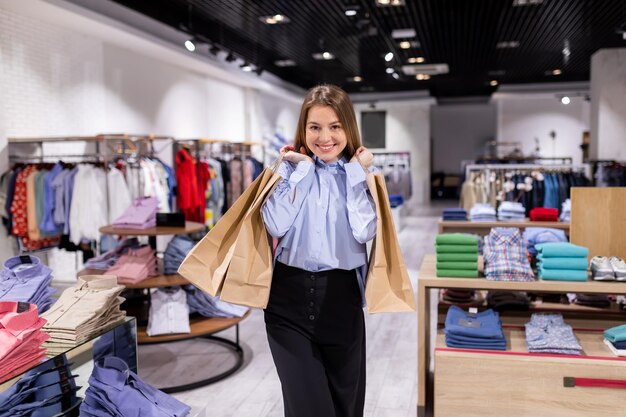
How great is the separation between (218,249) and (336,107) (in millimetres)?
679

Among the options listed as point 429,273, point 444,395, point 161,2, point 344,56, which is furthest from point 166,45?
point 444,395

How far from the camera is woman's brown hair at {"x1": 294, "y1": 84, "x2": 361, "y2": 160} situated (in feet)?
6.88

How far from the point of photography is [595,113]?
10.0 m

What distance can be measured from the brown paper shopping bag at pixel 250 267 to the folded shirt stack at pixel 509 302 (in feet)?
6.62

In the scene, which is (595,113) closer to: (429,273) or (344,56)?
(344,56)

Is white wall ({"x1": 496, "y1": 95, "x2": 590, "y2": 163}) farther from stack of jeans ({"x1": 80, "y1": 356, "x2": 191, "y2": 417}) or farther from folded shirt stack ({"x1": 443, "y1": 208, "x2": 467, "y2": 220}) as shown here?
stack of jeans ({"x1": 80, "y1": 356, "x2": 191, "y2": 417})

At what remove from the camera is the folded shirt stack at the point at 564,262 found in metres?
3.10

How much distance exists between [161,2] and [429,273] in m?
6.12

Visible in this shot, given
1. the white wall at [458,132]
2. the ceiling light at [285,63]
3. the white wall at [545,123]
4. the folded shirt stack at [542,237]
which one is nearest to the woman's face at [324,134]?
the folded shirt stack at [542,237]

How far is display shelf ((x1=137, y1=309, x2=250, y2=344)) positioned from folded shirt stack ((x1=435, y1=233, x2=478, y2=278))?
1.78 metres

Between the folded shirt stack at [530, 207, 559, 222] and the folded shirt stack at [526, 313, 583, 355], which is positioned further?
the folded shirt stack at [530, 207, 559, 222]

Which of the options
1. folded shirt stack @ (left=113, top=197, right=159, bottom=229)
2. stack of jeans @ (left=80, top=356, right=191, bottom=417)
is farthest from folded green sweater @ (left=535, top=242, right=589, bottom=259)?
folded shirt stack @ (left=113, top=197, right=159, bottom=229)

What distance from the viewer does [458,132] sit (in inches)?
927

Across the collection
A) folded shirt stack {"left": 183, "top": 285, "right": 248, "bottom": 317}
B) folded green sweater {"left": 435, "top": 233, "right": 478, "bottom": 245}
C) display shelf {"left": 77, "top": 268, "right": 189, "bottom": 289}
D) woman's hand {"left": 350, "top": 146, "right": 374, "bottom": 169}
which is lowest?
folded shirt stack {"left": 183, "top": 285, "right": 248, "bottom": 317}
